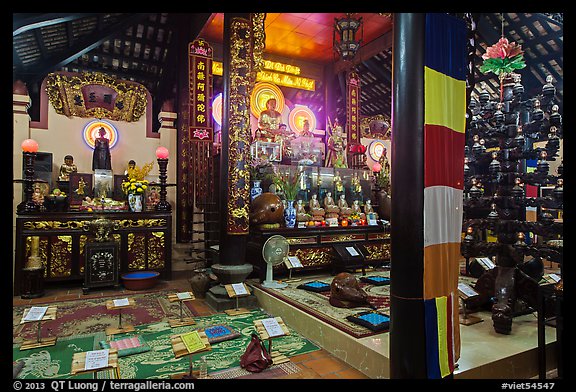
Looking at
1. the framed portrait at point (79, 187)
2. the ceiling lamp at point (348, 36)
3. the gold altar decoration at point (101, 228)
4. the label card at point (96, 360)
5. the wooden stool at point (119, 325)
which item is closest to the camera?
the label card at point (96, 360)

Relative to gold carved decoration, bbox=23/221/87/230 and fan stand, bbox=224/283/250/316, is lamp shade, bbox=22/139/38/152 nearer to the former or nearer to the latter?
gold carved decoration, bbox=23/221/87/230

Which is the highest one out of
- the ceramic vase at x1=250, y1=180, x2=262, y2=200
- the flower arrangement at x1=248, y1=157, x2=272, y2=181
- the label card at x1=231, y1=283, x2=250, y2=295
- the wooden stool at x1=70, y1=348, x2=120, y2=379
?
the flower arrangement at x1=248, y1=157, x2=272, y2=181

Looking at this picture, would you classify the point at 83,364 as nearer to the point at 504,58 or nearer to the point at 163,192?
the point at 504,58

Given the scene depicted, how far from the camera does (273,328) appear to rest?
10.6 feet

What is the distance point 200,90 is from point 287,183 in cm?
277

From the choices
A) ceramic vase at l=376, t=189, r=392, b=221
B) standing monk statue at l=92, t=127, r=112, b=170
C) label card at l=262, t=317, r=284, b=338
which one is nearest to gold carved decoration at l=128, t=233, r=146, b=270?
standing monk statue at l=92, t=127, r=112, b=170

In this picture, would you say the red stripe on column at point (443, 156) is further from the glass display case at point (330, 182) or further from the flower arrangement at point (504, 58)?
the glass display case at point (330, 182)

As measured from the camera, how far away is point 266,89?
9828 mm

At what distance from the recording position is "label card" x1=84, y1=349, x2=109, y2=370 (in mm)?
2396

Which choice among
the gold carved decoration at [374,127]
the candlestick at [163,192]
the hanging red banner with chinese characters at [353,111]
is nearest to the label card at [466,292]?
the candlestick at [163,192]

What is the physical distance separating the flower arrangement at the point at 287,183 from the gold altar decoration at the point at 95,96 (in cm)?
361

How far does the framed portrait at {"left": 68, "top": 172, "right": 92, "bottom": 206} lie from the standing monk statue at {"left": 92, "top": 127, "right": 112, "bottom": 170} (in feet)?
0.90

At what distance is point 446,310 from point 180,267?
6.25 meters

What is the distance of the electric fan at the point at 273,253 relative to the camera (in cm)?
530
